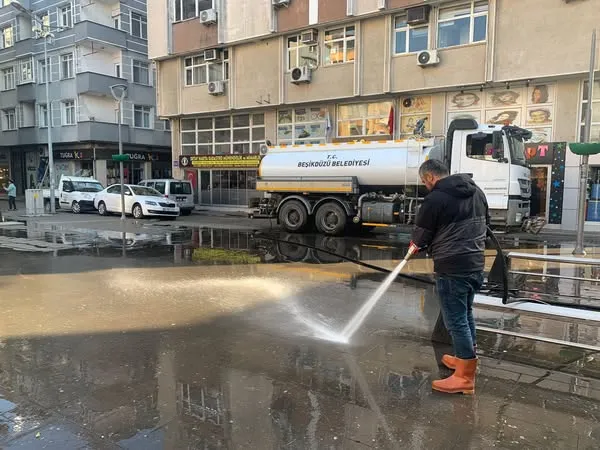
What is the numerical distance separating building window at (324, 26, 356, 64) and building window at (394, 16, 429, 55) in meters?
2.04

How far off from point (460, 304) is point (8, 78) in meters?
44.1

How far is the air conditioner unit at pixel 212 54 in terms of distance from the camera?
25672 millimetres

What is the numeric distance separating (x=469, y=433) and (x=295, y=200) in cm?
1296

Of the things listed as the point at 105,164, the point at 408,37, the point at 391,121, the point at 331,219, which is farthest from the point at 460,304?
the point at 105,164

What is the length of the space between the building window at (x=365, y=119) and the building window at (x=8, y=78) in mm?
29167

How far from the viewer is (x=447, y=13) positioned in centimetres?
1914

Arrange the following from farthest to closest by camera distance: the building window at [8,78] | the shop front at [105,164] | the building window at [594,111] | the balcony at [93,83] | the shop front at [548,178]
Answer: the building window at [8,78]
the shop front at [105,164]
the balcony at [93,83]
the shop front at [548,178]
the building window at [594,111]

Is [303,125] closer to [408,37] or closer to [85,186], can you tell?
[408,37]

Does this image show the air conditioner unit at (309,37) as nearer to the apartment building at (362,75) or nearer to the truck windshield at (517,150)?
the apartment building at (362,75)

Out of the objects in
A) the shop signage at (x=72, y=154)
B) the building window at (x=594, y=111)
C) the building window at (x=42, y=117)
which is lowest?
the shop signage at (x=72, y=154)

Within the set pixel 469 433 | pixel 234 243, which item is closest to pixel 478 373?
pixel 469 433

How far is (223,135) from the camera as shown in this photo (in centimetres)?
2733

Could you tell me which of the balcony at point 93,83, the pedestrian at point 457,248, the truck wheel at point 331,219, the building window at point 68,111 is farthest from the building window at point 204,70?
the pedestrian at point 457,248

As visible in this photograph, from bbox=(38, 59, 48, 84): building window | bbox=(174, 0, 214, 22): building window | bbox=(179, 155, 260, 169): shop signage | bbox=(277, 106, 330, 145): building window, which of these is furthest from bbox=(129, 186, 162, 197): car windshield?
bbox=(38, 59, 48, 84): building window
